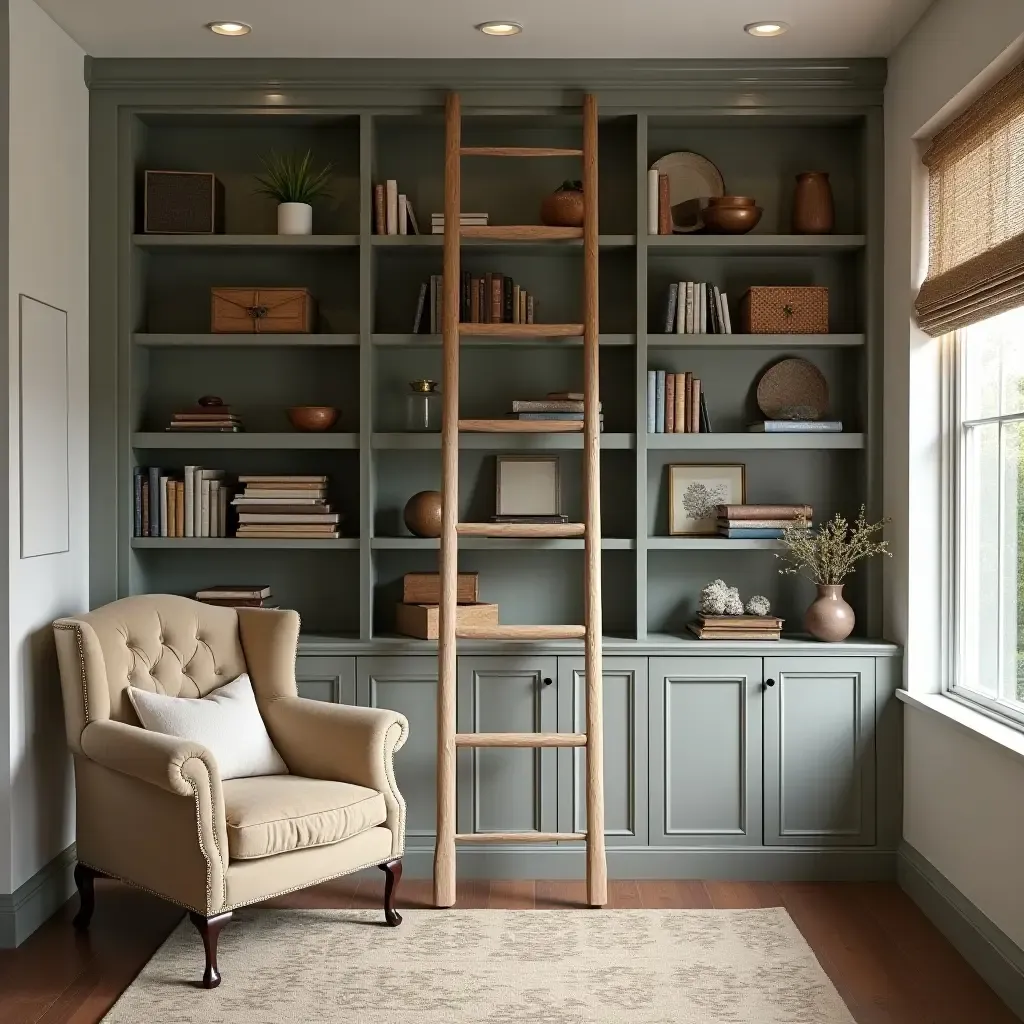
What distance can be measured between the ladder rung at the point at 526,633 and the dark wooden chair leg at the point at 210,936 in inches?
47.7

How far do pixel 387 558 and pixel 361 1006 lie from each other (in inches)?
73.5

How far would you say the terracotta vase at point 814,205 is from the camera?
14.5 feet

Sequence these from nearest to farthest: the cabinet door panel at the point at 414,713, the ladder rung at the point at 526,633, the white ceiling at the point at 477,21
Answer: the white ceiling at the point at 477,21
the ladder rung at the point at 526,633
the cabinet door panel at the point at 414,713

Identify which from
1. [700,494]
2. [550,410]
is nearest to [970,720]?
[700,494]

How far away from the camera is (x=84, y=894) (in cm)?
375

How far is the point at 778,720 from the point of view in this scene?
13.9 feet

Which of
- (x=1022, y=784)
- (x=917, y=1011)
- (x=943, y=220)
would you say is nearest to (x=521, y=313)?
(x=943, y=220)

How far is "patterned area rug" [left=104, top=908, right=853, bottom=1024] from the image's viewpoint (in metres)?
3.11

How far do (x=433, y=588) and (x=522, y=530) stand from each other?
0.45 meters

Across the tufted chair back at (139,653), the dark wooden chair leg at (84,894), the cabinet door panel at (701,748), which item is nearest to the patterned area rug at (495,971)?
the dark wooden chair leg at (84,894)

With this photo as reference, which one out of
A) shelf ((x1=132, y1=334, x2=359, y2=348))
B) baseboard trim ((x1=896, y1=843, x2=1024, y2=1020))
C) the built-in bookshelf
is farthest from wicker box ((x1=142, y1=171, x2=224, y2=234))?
baseboard trim ((x1=896, y1=843, x2=1024, y2=1020))

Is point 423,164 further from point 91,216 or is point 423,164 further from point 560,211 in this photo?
point 91,216

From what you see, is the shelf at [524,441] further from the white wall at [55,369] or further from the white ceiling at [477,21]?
the white ceiling at [477,21]

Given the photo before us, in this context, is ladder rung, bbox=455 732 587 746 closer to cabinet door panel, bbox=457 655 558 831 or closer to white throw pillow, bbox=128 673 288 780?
cabinet door panel, bbox=457 655 558 831
